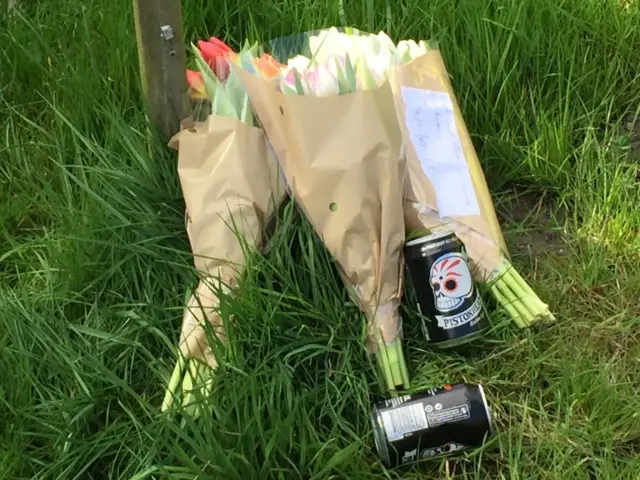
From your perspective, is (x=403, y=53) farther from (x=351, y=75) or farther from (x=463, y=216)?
(x=463, y=216)

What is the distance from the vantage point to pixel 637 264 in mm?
1707

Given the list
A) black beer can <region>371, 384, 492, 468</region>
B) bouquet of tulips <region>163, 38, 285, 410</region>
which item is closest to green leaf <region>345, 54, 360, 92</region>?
bouquet of tulips <region>163, 38, 285, 410</region>

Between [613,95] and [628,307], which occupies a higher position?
[613,95]

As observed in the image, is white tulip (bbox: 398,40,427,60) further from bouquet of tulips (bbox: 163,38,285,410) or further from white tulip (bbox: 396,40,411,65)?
bouquet of tulips (bbox: 163,38,285,410)

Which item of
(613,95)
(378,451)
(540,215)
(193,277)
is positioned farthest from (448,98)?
(378,451)

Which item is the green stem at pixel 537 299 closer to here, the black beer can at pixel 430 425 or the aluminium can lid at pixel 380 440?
the black beer can at pixel 430 425

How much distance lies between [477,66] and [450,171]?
395 mm

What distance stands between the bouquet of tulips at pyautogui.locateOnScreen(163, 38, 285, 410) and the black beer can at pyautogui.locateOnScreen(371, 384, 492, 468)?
0.35 metres

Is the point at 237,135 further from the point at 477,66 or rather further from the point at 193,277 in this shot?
the point at 477,66

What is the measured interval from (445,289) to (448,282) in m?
0.02

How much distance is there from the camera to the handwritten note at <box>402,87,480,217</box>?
1645 millimetres

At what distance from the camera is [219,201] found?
5.05ft

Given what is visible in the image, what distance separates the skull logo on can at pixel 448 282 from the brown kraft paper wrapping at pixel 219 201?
0.36 meters

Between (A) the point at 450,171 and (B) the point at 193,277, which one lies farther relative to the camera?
(A) the point at 450,171
